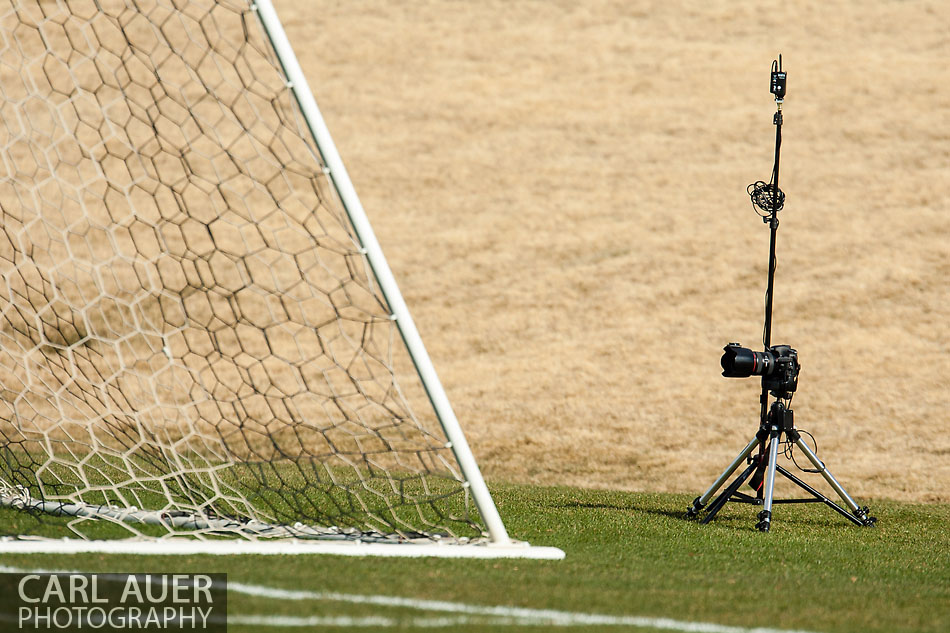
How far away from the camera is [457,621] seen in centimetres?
320

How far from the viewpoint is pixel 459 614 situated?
3.29 m

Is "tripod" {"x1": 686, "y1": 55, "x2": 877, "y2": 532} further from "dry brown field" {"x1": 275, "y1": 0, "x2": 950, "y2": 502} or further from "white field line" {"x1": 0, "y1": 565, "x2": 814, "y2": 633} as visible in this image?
"dry brown field" {"x1": 275, "y1": 0, "x2": 950, "y2": 502}

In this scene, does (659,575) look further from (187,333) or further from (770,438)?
(187,333)

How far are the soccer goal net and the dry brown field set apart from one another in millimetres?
1138

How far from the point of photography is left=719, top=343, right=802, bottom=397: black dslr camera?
17.9 feet

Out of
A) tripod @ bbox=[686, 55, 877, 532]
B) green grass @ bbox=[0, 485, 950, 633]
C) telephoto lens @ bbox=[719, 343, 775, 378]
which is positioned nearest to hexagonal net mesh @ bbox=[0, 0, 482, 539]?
green grass @ bbox=[0, 485, 950, 633]

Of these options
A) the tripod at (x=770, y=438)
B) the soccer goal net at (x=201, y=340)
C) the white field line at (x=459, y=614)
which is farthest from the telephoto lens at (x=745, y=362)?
the white field line at (x=459, y=614)

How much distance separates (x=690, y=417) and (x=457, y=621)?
297 inches

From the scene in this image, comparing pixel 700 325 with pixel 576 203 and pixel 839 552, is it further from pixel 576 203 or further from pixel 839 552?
pixel 839 552

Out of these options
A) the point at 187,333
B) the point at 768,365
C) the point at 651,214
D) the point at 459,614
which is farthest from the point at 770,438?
the point at 651,214

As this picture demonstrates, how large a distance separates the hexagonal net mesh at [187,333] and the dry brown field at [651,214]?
1.17 metres

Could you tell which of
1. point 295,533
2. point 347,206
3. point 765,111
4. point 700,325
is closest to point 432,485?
point 295,533

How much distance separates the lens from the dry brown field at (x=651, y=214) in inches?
404

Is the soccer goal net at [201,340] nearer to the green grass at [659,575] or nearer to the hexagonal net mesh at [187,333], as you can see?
the hexagonal net mesh at [187,333]
